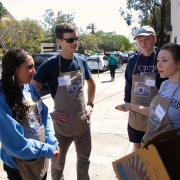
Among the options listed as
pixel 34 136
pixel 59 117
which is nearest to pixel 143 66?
pixel 59 117

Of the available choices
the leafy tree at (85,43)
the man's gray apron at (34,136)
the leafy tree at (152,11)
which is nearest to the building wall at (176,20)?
the leafy tree at (152,11)

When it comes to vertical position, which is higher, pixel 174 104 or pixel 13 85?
pixel 13 85

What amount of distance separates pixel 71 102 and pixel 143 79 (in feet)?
3.02

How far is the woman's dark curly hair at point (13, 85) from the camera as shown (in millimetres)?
1564

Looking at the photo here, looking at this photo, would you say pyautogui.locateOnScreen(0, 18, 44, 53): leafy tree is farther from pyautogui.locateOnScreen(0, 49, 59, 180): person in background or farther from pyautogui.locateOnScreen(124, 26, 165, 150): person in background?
pyautogui.locateOnScreen(0, 49, 59, 180): person in background

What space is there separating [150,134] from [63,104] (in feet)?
3.25

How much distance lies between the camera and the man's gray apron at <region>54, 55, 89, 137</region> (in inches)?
87.0

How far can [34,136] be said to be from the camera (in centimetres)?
170

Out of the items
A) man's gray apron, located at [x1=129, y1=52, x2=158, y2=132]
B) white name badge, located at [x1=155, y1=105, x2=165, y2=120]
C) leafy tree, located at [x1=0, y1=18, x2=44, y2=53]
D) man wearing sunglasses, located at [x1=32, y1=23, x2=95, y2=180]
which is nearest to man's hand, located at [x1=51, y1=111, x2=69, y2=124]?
man wearing sunglasses, located at [x1=32, y1=23, x2=95, y2=180]

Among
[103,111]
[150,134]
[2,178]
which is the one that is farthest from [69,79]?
[103,111]

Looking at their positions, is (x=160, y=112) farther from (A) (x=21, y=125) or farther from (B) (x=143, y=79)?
(A) (x=21, y=125)

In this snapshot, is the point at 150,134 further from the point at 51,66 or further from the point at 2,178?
the point at 2,178

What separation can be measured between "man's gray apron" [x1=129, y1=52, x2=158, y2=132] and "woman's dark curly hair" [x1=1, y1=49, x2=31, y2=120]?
138cm

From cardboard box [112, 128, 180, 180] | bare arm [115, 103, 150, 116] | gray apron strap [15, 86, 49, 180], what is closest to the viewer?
cardboard box [112, 128, 180, 180]
